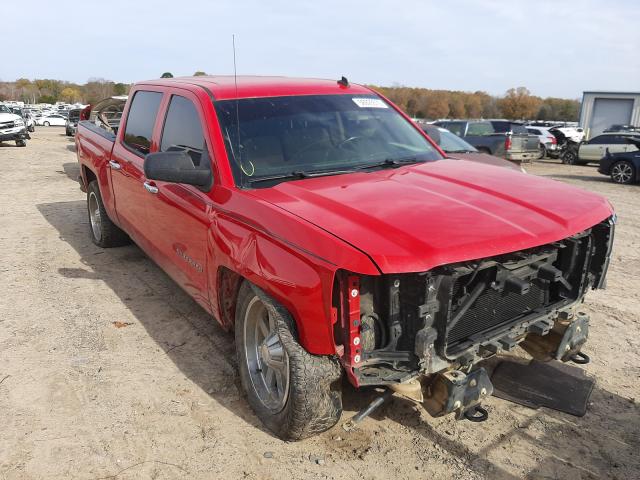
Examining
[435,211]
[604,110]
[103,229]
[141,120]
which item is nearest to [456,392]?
[435,211]

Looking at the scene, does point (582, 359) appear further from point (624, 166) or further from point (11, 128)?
point (11, 128)

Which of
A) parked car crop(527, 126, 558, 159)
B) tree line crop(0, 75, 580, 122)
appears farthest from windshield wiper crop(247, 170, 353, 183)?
tree line crop(0, 75, 580, 122)

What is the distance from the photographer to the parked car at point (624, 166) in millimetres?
14570

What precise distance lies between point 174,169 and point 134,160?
5.66ft

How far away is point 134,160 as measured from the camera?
475 cm

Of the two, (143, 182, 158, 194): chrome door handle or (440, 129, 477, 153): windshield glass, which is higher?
(143, 182, 158, 194): chrome door handle

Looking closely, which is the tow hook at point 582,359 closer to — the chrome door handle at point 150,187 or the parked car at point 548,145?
the chrome door handle at point 150,187

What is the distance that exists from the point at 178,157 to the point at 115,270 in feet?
10.2

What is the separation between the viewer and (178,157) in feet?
10.7

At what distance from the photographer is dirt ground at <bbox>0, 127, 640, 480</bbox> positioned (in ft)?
9.37

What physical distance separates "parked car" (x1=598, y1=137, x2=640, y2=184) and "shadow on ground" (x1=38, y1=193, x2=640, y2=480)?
13.1 metres

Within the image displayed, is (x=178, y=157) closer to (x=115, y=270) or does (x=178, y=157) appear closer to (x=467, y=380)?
(x=467, y=380)

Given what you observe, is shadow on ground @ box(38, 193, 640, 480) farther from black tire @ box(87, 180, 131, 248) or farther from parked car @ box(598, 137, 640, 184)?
parked car @ box(598, 137, 640, 184)

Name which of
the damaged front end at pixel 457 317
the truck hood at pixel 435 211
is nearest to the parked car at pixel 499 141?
the truck hood at pixel 435 211
